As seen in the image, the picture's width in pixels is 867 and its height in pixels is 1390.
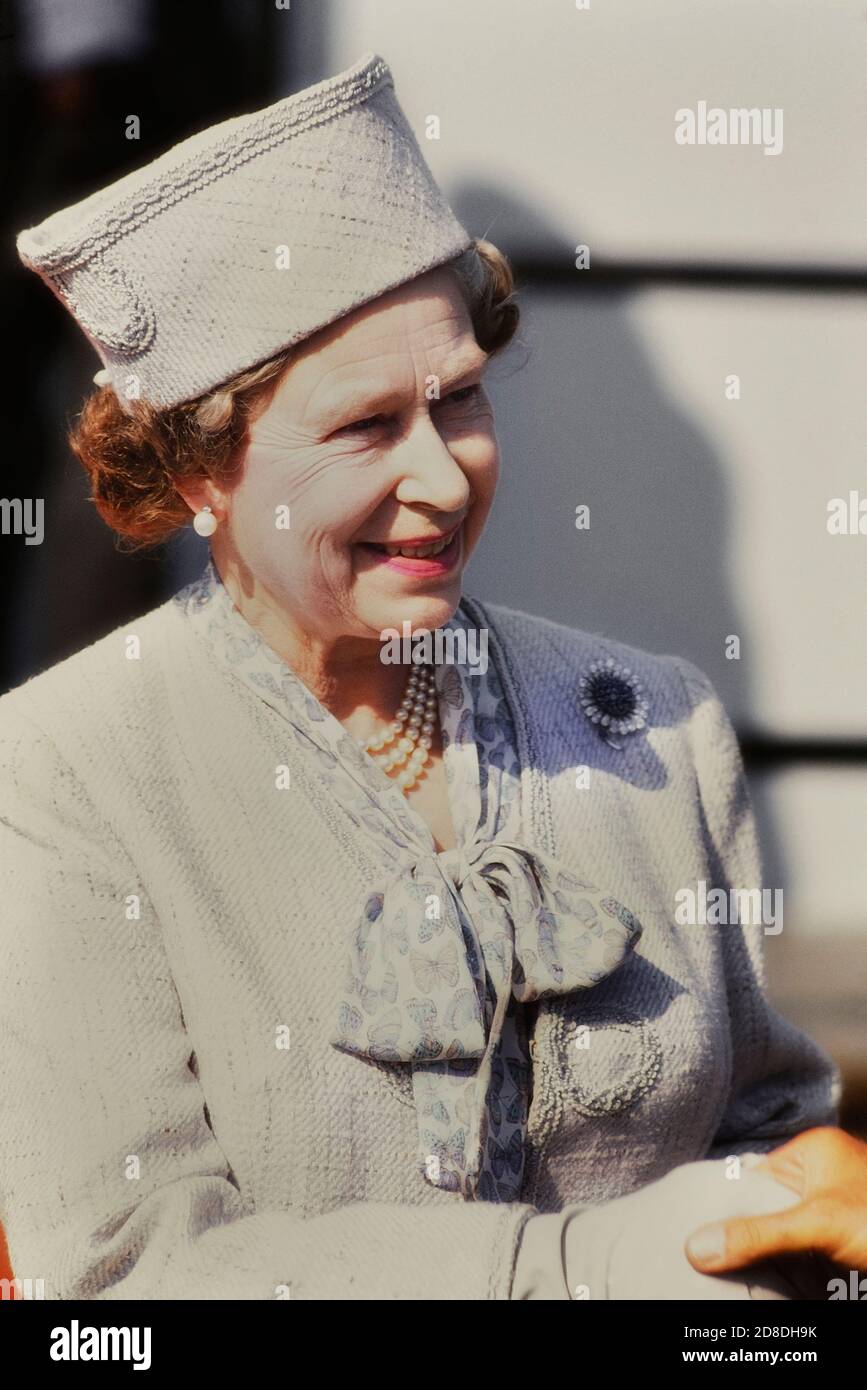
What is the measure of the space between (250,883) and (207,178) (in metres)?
0.69

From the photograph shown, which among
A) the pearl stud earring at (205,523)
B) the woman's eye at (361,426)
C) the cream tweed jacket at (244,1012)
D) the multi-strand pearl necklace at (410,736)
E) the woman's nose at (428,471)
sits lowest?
the cream tweed jacket at (244,1012)

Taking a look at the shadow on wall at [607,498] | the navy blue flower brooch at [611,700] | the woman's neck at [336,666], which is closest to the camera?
the woman's neck at [336,666]

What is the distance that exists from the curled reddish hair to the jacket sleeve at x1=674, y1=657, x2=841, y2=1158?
0.51 meters

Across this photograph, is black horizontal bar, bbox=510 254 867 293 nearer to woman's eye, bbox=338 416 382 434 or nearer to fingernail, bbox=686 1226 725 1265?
woman's eye, bbox=338 416 382 434

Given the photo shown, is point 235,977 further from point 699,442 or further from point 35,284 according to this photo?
point 699,442

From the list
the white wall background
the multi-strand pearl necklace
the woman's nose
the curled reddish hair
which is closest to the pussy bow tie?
the multi-strand pearl necklace

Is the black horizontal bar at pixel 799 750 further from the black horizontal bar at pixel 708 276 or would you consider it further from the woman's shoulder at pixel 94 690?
the woman's shoulder at pixel 94 690

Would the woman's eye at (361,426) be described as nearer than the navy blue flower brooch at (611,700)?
Yes

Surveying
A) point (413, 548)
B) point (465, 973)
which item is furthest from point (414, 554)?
point (465, 973)

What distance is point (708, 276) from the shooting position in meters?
2.05

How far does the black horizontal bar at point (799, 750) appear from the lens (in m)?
2.12

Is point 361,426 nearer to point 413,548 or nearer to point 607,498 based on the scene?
point 413,548

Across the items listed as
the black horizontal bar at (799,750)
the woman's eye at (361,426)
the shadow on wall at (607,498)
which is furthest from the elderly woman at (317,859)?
the black horizontal bar at (799,750)

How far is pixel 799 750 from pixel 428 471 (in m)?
0.88
